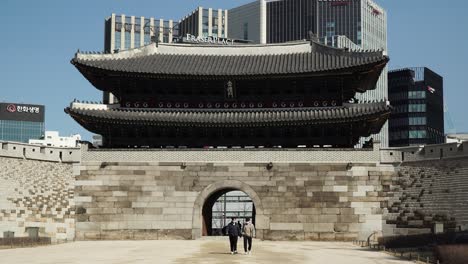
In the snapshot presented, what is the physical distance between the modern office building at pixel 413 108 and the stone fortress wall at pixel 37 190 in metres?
119

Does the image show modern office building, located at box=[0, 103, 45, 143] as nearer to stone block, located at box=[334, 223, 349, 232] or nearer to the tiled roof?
the tiled roof

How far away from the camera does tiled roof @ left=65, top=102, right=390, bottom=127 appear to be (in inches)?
1775

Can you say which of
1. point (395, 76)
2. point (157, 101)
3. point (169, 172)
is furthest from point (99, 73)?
point (395, 76)

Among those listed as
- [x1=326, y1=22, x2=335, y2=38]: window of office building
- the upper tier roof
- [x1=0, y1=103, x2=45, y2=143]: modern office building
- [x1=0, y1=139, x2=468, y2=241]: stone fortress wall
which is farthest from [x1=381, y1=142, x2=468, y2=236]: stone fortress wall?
[x1=0, y1=103, x2=45, y2=143]: modern office building

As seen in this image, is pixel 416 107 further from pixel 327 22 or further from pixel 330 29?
pixel 327 22

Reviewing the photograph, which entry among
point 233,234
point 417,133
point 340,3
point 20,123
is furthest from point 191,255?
point 340,3

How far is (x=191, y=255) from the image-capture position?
102 feet

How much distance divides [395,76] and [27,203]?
12767 centimetres

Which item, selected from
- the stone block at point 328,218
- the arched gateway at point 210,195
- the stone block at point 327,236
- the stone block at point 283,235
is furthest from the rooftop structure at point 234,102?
the stone block at point 327,236

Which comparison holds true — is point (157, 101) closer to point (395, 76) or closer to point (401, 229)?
point (401, 229)

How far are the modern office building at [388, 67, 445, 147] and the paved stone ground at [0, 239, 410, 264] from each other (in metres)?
119

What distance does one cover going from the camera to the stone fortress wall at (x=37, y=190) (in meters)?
42.6

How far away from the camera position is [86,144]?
46.4 metres

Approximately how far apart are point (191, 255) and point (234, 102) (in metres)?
19.8
